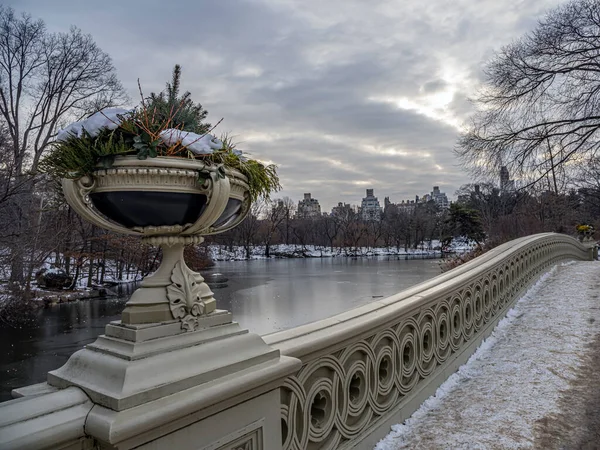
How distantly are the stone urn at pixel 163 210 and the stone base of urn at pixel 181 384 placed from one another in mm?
72

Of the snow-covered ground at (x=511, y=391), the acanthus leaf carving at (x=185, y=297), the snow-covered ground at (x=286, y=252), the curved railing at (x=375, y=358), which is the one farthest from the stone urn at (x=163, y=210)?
the snow-covered ground at (x=286, y=252)

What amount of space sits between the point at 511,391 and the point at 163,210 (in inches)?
117

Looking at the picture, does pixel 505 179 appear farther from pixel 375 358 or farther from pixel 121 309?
pixel 121 309

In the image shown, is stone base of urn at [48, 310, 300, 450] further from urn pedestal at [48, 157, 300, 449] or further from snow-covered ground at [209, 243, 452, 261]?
snow-covered ground at [209, 243, 452, 261]

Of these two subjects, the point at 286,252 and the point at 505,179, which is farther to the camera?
the point at 286,252

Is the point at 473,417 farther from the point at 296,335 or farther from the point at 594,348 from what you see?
the point at 594,348

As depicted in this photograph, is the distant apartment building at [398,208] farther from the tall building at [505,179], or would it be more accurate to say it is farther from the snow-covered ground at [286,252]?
the tall building at [505,179]

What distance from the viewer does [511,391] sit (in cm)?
312

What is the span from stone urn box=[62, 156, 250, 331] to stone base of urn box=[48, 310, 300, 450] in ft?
0.24

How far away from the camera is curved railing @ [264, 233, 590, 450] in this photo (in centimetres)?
194

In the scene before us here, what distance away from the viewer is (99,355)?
1.36m

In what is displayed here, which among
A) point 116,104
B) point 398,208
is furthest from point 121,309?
point 398,208

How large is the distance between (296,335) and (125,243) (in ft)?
67.1

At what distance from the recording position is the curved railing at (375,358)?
194cm
